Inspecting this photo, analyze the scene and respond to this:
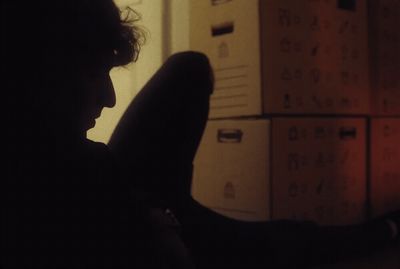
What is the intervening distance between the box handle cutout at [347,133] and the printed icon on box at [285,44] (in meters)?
0.29

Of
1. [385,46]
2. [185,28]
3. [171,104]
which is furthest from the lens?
[185,28]

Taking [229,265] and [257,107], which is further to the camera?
[257,107]

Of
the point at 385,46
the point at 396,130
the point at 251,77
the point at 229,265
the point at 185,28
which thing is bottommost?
the point at 229,265

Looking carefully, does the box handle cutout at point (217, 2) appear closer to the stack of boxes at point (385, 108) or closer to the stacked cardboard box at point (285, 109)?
the stacked cardboard box at point (285, 109)

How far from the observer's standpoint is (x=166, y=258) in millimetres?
558

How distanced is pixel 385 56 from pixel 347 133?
0.29m

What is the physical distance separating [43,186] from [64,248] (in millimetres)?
50

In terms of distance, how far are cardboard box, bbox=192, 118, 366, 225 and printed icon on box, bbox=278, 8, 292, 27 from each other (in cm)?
24

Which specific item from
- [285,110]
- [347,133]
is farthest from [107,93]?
[347,133]

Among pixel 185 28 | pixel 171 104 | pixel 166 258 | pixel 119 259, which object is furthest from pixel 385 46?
pixel 119 259

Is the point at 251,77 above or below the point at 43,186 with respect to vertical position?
above

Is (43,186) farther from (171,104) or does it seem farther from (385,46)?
(385,46)

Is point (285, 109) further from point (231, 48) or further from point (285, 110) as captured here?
point (231, 48)

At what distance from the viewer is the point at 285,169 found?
4.31 feet
